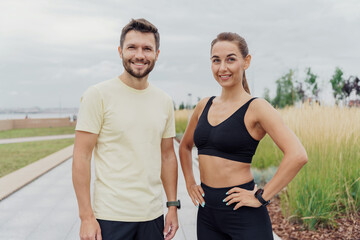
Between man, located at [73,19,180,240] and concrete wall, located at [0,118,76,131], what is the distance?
35.7 m

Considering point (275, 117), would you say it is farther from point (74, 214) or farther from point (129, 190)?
point (74, 214)

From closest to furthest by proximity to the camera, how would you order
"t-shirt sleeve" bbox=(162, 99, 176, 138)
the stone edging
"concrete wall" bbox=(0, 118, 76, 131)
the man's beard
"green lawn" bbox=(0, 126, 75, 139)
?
the man's beard
"t-shirt sleeve" bbox=(162, 99, 176, 138)
the stone edging
"green lawn" bbox=(0, 126, 75, 139)
"concrete wall" bbox=(0, 118, 76, 131)

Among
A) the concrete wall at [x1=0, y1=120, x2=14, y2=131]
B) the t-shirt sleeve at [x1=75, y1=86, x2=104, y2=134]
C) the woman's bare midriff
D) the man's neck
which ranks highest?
the man's neck

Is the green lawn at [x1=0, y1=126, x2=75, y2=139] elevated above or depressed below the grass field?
below

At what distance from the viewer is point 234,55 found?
2.18 meters

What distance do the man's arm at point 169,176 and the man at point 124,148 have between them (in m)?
0.21

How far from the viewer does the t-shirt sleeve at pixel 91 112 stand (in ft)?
6.55

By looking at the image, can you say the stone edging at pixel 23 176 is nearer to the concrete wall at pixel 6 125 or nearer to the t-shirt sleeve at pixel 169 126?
the t-shirt sleeve at pixel 169 126

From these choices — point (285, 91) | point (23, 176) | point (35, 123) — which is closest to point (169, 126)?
point (23, 176)

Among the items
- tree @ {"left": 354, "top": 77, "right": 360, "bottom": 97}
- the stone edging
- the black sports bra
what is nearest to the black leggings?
the black sports bra

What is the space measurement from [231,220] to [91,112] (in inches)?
43.1

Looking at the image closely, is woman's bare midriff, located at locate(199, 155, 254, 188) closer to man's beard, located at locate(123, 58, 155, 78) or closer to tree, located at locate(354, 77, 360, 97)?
man's beard, located at locate(123, 58, 155, 78)

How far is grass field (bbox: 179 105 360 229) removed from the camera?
4344mm

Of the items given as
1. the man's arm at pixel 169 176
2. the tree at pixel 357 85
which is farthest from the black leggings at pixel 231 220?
the tree at pixel 357 85
